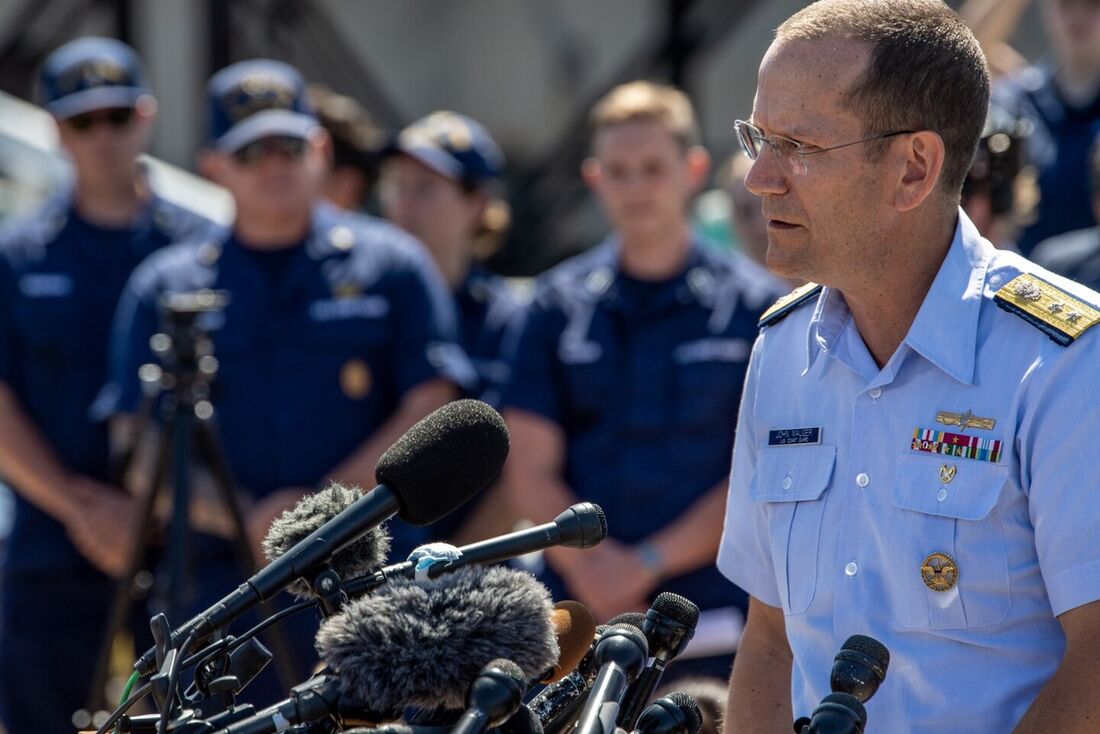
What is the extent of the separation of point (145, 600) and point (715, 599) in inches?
69.4

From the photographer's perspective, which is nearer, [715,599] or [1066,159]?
[715,599]

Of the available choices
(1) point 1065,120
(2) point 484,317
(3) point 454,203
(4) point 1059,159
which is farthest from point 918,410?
(3) point 454,203

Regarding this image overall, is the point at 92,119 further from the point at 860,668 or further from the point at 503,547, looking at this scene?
the point at 860,668

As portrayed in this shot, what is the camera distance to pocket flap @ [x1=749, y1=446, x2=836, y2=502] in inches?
88.0

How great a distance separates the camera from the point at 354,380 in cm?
453

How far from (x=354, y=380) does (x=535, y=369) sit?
21.3 inches

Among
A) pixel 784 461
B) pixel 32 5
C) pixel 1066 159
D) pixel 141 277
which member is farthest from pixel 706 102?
pixel 784 461

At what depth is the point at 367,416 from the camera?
4.54m

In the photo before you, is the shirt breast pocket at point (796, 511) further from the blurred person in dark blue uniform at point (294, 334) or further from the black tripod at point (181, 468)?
the blurred person in dark blue uniform at point (294, 334)

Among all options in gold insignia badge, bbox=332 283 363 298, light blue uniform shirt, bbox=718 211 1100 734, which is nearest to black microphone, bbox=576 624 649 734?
light blue uniform shirt, bbox=718 211 1100 734

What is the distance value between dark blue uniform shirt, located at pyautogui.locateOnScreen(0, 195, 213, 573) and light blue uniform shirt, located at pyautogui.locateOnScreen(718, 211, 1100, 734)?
3208mm

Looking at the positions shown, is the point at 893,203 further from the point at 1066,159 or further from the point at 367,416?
the point at 1066,159

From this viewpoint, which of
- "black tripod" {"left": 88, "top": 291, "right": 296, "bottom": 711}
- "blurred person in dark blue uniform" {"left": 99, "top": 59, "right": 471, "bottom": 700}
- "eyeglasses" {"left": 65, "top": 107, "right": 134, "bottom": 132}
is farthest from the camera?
"eyeglasses" {"left": 65, "top": 107, "right": 134, "bottom": 132}

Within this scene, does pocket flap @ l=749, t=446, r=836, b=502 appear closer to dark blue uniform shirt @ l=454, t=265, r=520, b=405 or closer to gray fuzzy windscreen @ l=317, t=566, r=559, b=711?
gray fuzzy windscreen @ l=317, t=566, r=559, b=711
